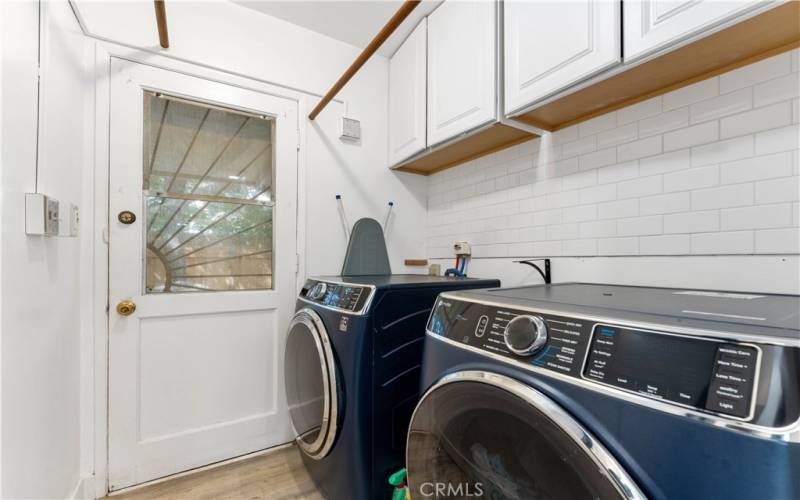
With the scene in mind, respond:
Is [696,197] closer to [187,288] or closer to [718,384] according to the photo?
[718,384]

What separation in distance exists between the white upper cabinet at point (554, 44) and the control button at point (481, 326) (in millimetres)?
1000

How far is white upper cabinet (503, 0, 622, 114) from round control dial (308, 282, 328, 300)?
1136mm

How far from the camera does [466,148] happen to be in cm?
197

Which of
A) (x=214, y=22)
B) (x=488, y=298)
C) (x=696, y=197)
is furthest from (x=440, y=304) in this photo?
(x=214, y=22)

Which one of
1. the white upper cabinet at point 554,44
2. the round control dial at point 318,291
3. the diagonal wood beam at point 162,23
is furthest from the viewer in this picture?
the round control dial at point 318,291

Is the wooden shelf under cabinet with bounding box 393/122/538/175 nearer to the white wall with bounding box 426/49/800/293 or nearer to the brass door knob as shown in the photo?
the white wall with bounding box 426/49/800/293

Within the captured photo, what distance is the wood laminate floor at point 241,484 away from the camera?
60.1 inches

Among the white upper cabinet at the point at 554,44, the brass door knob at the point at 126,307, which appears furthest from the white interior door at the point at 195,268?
the white upper cabinet at the point at 554,44

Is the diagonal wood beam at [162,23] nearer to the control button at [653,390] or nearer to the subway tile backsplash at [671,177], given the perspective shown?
the subway tile backsplash at [671,177]

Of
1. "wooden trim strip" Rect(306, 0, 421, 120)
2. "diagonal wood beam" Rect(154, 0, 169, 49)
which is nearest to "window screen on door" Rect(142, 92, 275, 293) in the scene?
"diagonal wood beam" Rect(154, 0, 169, 49)

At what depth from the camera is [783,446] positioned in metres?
0.38

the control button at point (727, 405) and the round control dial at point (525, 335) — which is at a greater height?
the round control dial at point (525, 335)

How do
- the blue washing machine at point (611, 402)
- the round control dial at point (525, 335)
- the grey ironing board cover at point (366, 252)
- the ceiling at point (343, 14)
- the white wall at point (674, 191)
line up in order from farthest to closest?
1. the grey ironing board cover at point (366, 252)
2. the ceiling at point (343, 14)
3. the white wall at point (674, 191)
4. the round control dial at point (525, 335)
5. the blue washing machine at point (611, 402)

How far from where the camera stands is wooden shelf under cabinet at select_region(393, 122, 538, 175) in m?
1.71
